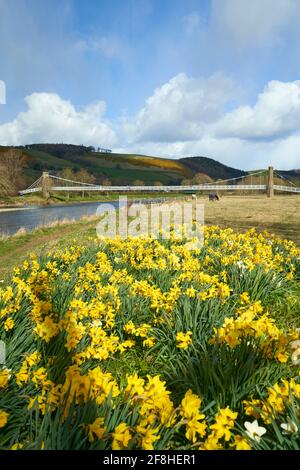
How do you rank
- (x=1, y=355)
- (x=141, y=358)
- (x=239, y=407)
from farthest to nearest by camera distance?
(x=141, y=358), (x=1, y=355), (x=239, y=407)

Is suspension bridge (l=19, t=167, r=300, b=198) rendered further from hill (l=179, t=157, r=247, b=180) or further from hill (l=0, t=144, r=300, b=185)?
hill (l=179, t=157, r=247, b=180)

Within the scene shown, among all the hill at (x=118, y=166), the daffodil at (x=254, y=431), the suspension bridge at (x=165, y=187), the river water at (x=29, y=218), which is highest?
the hill at (x=118, y=166)

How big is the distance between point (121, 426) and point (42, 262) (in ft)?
14.6

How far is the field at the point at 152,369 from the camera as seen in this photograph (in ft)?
5.91

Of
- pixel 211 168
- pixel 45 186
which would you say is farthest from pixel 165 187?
pixel 211 168

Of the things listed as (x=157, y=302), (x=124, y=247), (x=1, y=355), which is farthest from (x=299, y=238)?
(x=1, y=355)

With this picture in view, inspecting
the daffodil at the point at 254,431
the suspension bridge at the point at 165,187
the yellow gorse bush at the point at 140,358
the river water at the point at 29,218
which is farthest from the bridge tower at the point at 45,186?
the daffodil at the point at 254,431

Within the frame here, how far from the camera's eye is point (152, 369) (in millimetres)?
3031

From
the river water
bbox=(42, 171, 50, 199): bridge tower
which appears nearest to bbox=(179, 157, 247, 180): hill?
bbox=(42, 171, 50, 199): bridge tower

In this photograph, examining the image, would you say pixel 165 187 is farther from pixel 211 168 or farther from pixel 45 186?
pixel 211 168

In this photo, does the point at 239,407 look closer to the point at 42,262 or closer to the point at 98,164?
the point at 42,262

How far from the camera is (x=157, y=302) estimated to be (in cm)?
347

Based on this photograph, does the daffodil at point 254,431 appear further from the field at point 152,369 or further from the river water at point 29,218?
the river water at point 29,218

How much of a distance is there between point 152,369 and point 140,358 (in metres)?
0.23
